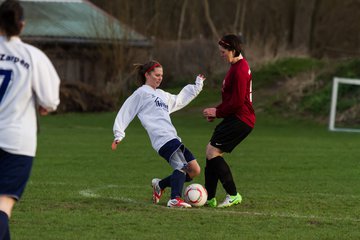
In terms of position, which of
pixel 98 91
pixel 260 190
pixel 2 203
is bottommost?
pixel 98 91

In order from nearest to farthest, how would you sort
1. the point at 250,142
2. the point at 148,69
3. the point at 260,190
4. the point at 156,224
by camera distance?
the point at 156,224, the point at 148,69, the point at 260,190, the point at 250,142

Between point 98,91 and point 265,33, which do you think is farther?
point 265,33

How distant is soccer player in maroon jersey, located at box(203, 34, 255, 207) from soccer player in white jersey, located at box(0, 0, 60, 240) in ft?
12.1

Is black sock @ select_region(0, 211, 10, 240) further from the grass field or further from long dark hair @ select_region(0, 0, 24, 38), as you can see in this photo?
the grass field

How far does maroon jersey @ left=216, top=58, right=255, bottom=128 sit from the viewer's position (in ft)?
31.2

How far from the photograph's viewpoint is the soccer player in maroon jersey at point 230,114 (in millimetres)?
9555

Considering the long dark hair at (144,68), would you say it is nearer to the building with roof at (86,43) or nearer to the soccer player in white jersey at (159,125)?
the soccer player in white jersey at (159,125)

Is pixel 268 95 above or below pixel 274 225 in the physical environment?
below

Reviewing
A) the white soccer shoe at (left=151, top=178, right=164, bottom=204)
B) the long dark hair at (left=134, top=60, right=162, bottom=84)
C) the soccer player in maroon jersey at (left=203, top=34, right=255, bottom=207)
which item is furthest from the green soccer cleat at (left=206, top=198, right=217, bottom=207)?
the long dark hair at (left=134, top=60, right=162, bottom=84)

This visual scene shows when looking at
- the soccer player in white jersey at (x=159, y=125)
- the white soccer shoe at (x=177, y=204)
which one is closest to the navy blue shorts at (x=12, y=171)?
the soccer player in white jersey at (x=159, y=125)

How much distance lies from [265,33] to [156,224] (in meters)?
39.7

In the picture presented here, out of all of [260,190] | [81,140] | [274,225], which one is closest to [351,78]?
[81,140]

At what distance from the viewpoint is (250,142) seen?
20.3 meters

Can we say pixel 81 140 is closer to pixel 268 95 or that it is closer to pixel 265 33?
pixel 268 95
